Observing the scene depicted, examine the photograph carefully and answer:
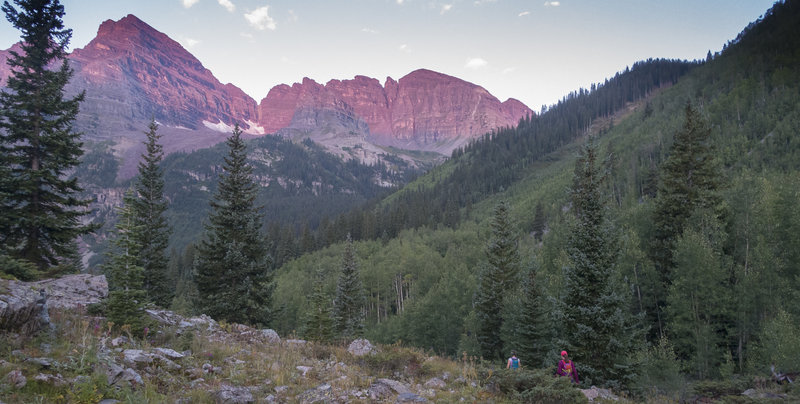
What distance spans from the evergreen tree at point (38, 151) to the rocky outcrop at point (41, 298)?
3.76 m

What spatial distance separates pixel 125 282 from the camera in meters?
9.83

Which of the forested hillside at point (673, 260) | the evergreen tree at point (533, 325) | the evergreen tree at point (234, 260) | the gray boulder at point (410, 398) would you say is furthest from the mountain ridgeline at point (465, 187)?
the gray boulder at point (410, 398)

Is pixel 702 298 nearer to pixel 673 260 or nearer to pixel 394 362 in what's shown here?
pixel 673 260

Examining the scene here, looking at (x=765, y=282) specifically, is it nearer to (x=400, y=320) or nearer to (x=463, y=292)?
(x=463, y=292)

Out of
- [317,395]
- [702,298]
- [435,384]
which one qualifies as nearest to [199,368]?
[317,395]

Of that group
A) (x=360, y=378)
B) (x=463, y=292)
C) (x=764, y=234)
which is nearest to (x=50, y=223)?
(x=360, y=378)

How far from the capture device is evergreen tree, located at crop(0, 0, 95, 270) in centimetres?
1430

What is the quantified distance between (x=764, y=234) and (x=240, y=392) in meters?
40.2

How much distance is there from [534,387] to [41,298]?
1189 cm

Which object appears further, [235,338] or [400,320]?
[400,320]

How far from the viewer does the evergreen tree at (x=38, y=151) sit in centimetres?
1430

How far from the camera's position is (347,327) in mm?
39531

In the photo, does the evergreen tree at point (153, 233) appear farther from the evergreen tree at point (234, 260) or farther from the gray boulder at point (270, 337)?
the gray boulder at point (270, 337)

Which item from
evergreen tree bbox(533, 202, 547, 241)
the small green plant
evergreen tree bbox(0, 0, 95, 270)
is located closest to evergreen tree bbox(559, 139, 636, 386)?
the small green plant
